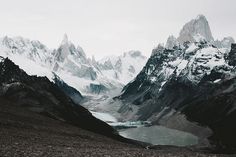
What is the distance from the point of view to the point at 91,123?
167 metres

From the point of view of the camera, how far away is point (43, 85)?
198875 mm

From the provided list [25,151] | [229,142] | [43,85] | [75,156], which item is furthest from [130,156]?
[43,85]

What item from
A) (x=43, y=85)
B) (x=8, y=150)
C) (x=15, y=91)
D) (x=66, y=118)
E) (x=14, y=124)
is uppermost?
(x=43, y=85)

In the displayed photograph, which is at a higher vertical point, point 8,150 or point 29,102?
point 29,102

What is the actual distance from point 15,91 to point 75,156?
134 m

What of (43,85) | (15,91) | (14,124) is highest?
(43,85)

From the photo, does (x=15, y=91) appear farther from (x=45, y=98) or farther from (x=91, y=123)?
(x=91, y=123)

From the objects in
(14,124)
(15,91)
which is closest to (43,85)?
(15,91)

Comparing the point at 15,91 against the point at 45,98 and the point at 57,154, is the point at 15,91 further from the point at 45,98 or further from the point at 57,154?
the point at 57,154

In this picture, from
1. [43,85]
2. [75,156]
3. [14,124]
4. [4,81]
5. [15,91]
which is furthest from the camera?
[43,85]

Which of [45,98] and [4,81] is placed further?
[4,81]

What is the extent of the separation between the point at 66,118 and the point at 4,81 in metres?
45.3

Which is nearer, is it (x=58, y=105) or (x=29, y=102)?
(x=29, y=102)

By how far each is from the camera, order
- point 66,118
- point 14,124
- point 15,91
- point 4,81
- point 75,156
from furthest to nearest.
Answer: point 4,81
point 15,91
point 66,118
point 14,124
point 75,156
